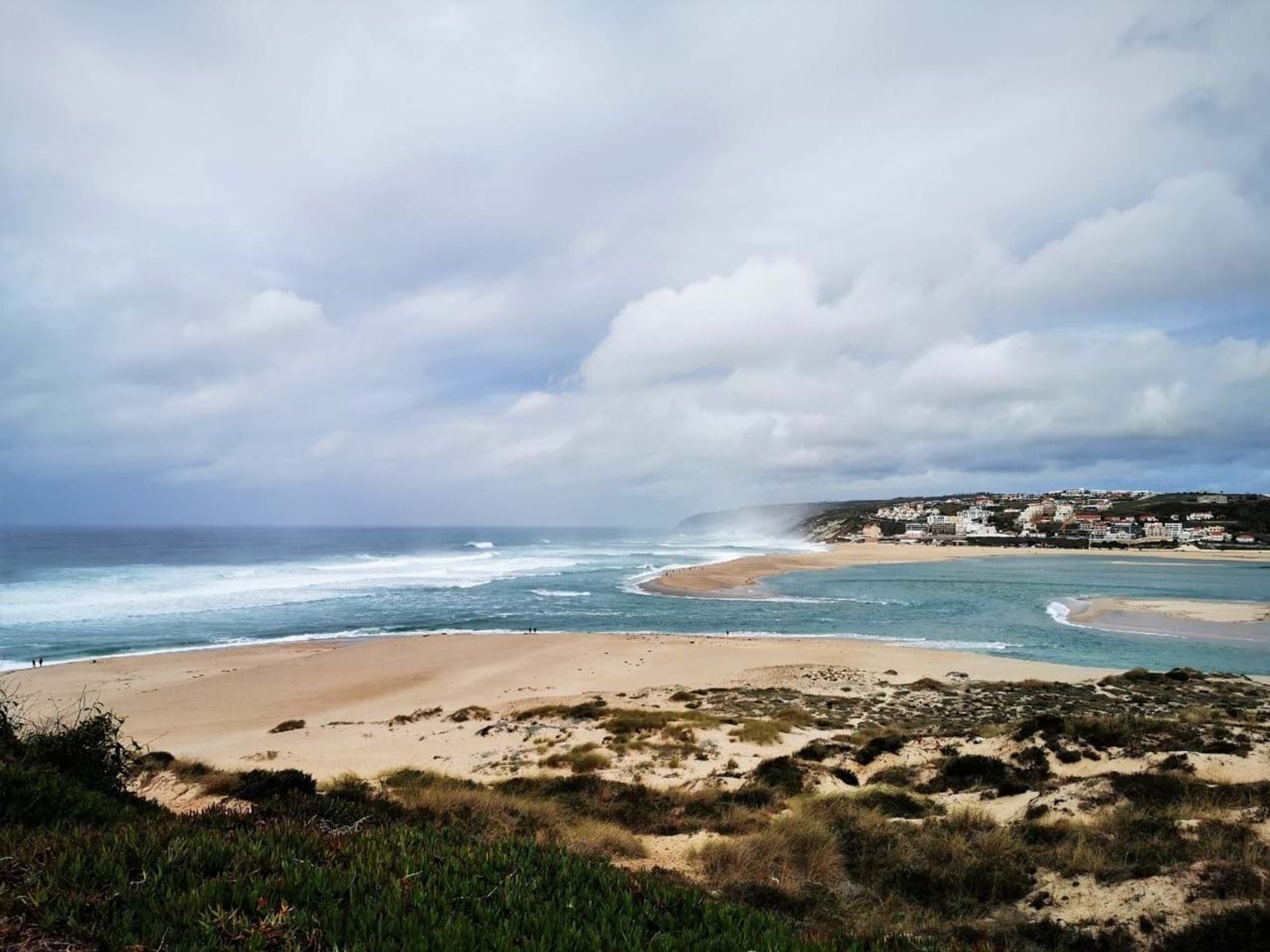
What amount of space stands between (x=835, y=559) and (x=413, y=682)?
63491 millimetres

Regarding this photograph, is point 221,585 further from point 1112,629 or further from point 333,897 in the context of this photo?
point 1112,629

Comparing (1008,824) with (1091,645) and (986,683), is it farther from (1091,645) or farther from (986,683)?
(1091,645)

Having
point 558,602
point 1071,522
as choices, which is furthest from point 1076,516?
point 558,602

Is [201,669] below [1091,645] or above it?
above

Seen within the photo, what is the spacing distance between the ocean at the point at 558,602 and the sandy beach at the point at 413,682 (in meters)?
3.12

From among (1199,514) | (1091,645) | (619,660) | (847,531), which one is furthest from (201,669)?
(1199,514)

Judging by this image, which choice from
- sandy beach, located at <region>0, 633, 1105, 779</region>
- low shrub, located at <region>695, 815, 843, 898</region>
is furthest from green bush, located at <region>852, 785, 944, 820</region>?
sandy beach, located at <region>0, 633, 1105, 779</region>

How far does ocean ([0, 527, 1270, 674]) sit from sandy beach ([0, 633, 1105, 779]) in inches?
123

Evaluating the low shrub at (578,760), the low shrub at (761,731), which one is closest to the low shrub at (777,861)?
the low shrub at (578,760)

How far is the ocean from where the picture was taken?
1117 inches

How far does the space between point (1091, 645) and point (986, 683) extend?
11706 millimetres

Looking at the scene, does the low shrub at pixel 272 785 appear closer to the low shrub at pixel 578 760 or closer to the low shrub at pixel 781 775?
the low shrub at pixel 578 760

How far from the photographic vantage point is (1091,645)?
27578 millimetres

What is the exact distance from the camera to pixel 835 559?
77.1 meters
